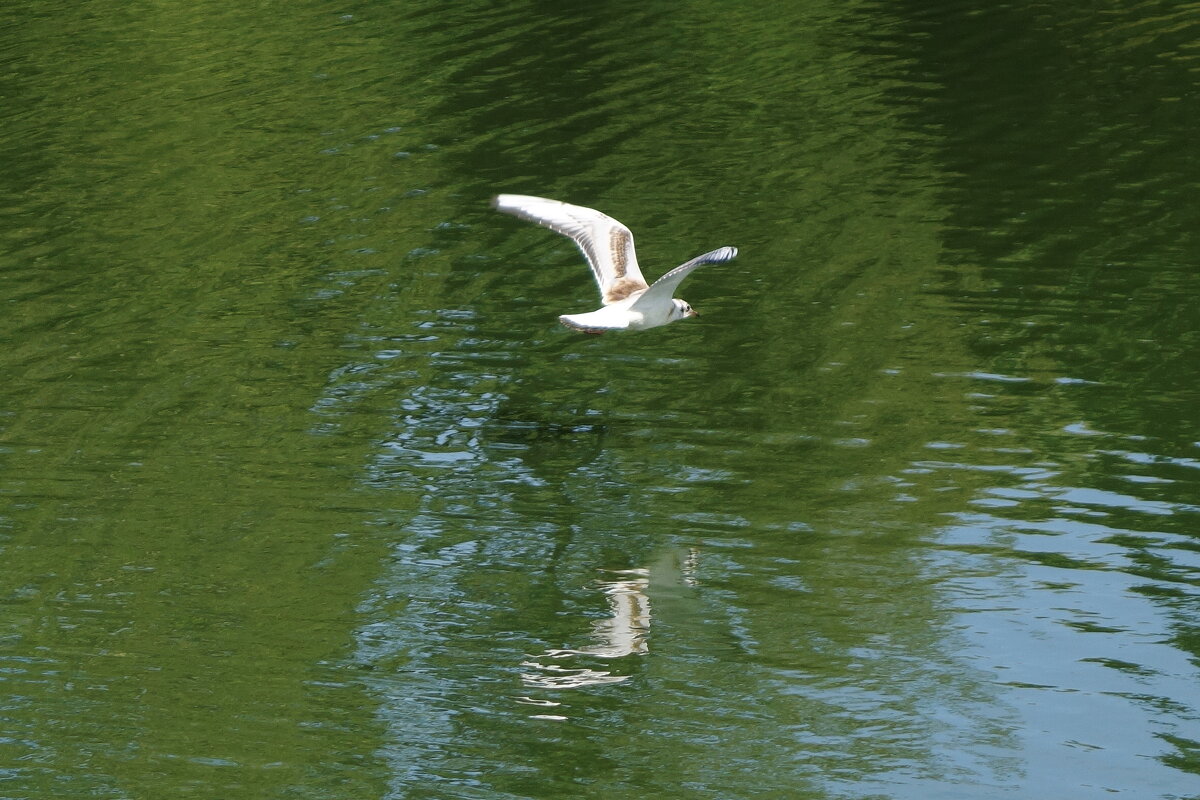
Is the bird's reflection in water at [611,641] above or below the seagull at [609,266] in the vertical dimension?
below

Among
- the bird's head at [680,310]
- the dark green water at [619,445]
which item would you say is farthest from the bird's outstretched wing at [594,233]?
the dark green water at [619,445]

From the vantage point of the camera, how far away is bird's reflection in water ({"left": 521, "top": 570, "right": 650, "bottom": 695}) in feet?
41.8

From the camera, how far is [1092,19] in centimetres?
3403

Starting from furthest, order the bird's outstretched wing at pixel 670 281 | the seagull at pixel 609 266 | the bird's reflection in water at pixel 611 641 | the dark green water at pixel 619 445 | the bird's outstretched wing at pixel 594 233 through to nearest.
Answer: the bird's outstretched wing at pixel 594 233, the seagull at pixel 609 266, the bird's outstretched wing at pixel 670 281, the bird's reflection in water at pixel 611 641, the dark green water at pixel 619 445

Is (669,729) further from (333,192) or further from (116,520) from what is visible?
(333,192)

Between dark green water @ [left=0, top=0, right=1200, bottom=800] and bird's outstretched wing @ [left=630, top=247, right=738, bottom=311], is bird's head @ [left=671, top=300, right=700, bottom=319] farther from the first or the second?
dark green water @ [left=0, top=0, right=1200, bottom=800]

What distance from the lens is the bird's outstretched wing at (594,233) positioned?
16984 millimetres

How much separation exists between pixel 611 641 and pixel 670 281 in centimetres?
381

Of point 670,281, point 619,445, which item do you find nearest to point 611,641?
point 670,281

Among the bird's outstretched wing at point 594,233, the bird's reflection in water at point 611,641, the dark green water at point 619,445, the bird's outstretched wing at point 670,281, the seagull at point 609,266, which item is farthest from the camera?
the bird's outstretched wing at point 594,233

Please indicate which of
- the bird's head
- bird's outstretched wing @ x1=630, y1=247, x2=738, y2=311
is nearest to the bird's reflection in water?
bird's outstretched wing @ x1=630, y1=247, x2=738, y2=311

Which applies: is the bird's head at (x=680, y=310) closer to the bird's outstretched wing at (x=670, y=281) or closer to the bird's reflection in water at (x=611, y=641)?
the bird's outstretched wing at (x=670, y=281)

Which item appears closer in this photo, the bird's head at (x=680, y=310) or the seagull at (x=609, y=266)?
the seagull at (x=609, y=266)

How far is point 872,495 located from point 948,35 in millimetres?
21057
